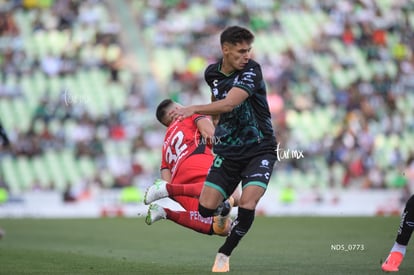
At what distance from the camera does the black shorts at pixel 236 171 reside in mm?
8742

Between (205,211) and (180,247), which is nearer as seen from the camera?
(205,211)

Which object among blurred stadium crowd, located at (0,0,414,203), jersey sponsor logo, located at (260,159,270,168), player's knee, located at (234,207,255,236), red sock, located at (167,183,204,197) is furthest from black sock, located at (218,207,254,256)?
blurred stadium crowd, located at (0,0,414,203)

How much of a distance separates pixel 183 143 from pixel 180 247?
314 cm

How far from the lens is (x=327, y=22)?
107 feet

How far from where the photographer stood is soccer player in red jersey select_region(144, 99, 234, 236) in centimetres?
1007

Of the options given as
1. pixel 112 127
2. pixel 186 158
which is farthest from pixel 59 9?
pixel 186 158

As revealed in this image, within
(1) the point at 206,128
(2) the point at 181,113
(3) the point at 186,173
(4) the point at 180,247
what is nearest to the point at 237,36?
(2) the point at 181,113

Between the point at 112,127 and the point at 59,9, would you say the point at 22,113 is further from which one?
the point at 59,9

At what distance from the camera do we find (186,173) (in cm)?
1041

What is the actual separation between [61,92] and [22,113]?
1516mm

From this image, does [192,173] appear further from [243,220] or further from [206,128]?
[243,220]

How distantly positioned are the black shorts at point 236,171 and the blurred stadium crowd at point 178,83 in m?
15.3

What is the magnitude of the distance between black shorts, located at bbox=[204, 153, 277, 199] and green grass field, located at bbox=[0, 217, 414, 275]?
2.91 feet

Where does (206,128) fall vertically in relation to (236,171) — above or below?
above
